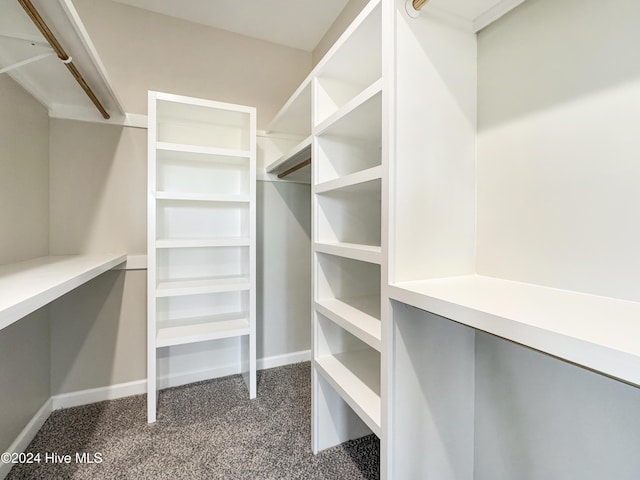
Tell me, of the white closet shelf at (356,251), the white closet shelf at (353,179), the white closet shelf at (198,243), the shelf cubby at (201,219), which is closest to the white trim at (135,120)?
the shelf cubby at (201,219)

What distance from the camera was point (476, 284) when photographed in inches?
35.9

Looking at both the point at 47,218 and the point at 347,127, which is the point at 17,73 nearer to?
the point at 47,218

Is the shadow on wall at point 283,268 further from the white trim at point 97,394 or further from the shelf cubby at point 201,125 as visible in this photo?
the white trim at point 97,394

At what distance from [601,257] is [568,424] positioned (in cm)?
49

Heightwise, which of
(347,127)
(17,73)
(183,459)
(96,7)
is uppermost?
(96,7)

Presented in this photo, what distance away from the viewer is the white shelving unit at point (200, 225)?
5.75 ft

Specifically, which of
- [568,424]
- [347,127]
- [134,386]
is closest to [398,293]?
[568,424]

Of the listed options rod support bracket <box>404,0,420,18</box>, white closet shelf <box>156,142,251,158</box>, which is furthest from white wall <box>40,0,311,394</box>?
rod support bracket <box>404,0,420,18</box>

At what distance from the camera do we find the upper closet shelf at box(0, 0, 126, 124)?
949 millimetres

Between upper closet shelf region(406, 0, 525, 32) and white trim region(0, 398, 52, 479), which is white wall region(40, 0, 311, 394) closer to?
white trim region(0, 398, 52, 479)

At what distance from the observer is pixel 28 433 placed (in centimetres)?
148

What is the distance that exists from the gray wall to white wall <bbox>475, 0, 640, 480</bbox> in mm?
2064

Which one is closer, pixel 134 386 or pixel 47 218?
pixel 47 218

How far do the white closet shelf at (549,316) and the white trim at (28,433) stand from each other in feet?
6.28
